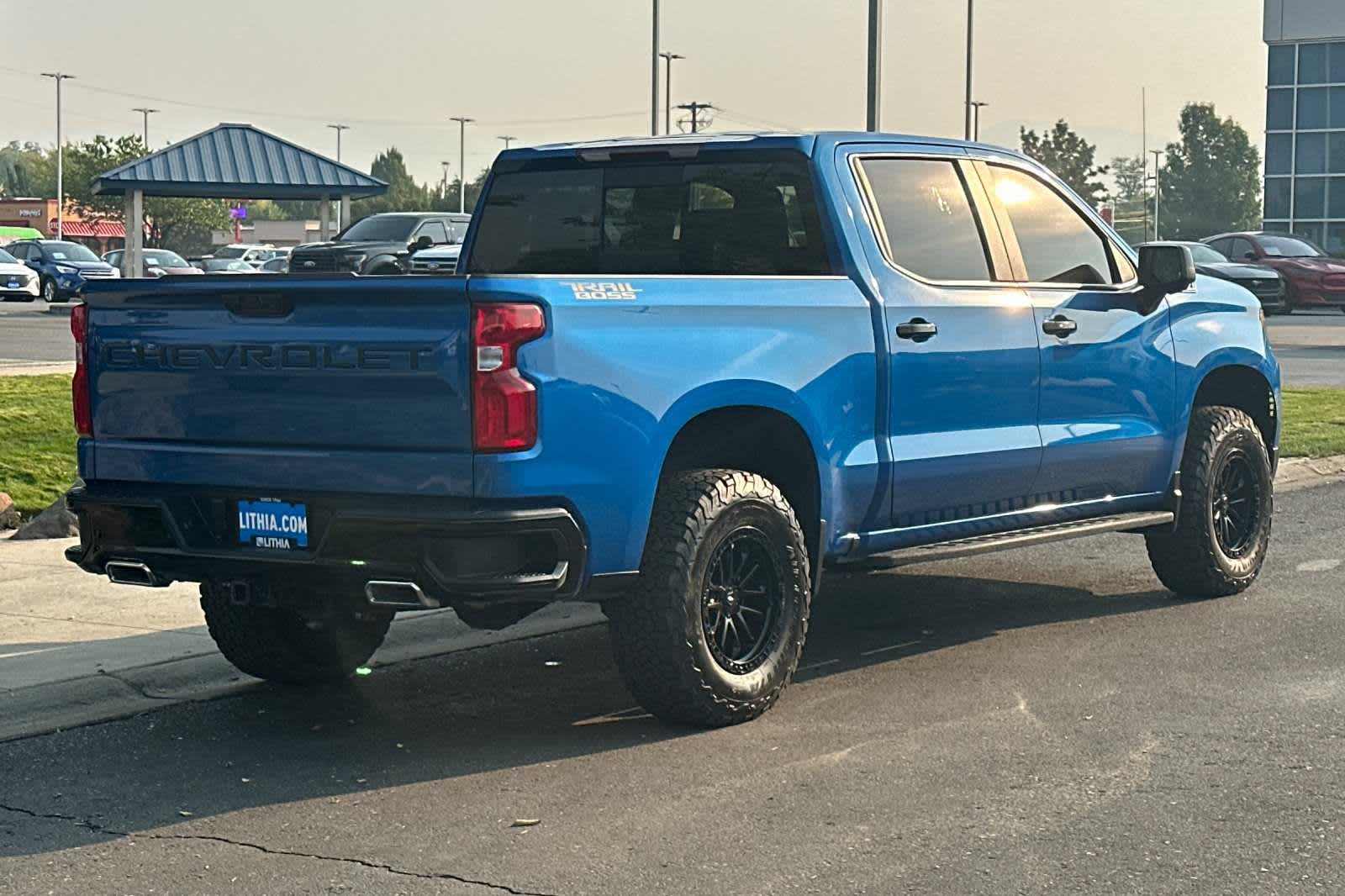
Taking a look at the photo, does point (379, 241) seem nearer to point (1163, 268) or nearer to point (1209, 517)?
point (1209, 517)

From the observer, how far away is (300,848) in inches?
217

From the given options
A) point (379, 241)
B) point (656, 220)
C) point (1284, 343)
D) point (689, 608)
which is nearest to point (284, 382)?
point (689, 608)

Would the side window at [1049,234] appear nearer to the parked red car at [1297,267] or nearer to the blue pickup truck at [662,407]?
the blue pickup truck at [662,407]

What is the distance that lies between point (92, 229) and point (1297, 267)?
108776 mm

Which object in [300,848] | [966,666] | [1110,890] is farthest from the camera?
[966,666]

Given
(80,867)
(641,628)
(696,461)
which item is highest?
(696,461)

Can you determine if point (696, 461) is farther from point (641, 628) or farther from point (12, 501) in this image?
point (12, 501)

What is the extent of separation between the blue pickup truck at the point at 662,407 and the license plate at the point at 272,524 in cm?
1

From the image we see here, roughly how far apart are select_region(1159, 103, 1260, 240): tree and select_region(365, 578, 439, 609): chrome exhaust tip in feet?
447

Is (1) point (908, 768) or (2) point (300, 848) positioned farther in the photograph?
(1) point (908, 768)

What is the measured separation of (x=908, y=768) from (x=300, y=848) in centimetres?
191

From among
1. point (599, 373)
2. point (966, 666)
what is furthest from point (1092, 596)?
point (599, 373)

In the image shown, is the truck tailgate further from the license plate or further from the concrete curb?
the concrete curb

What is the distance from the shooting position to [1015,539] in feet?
27.3
